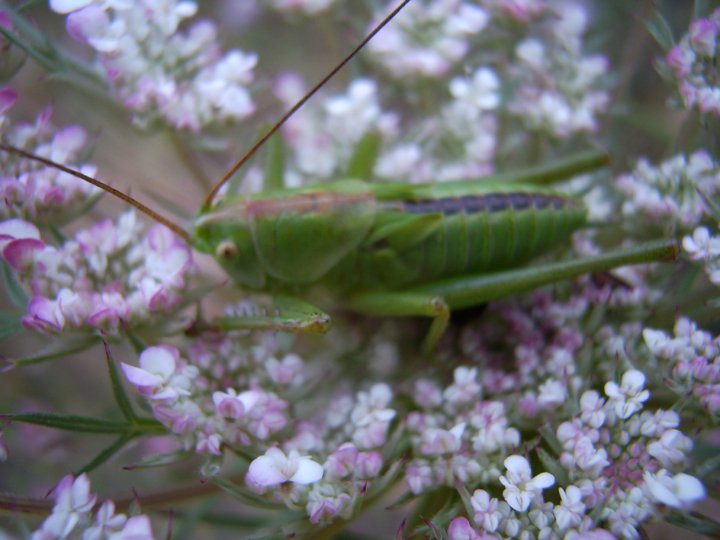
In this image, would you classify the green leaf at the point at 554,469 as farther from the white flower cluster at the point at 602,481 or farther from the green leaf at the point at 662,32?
the green leaf at the point at 662,32

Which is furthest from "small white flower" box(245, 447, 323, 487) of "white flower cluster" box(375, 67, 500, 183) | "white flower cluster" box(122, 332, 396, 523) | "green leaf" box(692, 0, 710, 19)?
"green leaf" box(692, 0, 710, 19)

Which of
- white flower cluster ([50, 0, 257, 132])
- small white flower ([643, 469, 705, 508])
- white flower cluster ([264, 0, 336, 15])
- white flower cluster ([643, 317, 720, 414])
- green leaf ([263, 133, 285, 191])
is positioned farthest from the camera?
white flower cluster ([264, 0, 336, 15])

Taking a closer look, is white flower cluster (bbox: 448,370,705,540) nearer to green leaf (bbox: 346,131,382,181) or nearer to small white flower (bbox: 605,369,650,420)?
small white flower (bbox: 605,369,650,420)

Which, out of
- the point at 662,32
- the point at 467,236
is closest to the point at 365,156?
the point at 467,236

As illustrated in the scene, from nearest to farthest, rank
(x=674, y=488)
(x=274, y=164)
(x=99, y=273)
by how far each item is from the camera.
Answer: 1. (x=674, y=488)
2. (x=99, y=273)
3. (x=274, y=164)

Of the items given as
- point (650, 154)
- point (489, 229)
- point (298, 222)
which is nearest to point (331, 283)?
point (298, 222)

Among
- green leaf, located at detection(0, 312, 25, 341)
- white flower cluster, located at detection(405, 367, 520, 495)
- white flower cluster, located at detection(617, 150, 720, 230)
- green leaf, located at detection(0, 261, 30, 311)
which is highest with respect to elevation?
green leaf, located at detection(0, 261, 30, 311)

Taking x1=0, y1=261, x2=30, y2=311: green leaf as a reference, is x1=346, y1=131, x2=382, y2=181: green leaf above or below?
below

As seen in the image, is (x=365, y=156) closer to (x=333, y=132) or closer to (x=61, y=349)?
(x=333, y=132)
